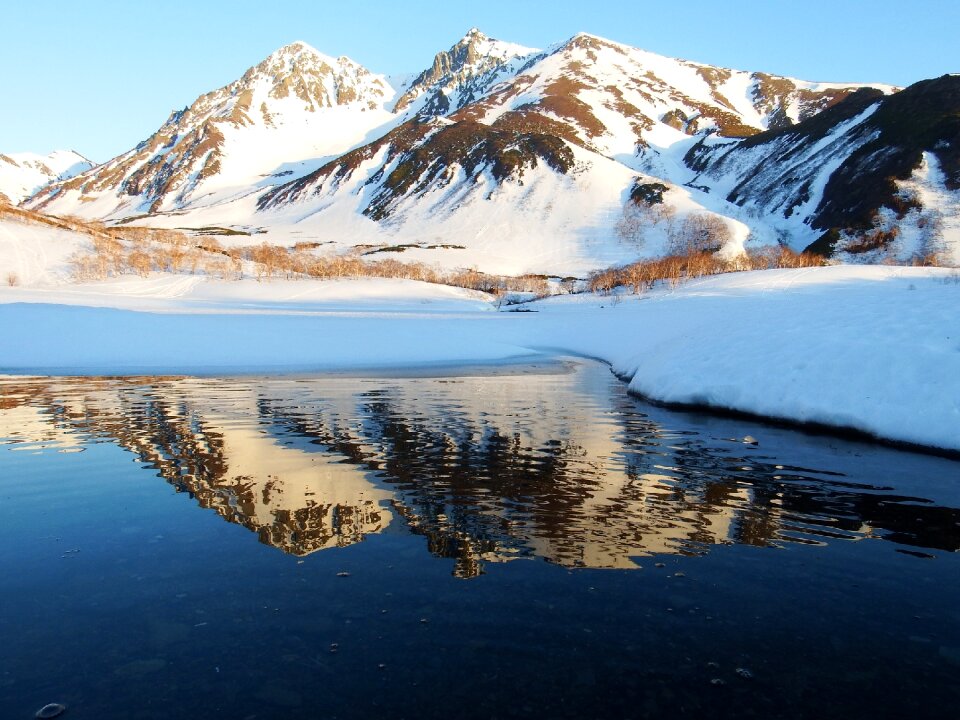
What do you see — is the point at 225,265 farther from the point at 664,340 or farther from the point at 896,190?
the point at 896,190

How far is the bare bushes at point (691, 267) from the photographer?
123m

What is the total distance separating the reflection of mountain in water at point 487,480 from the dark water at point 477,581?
3.1 inches

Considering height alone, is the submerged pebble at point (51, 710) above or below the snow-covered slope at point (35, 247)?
below

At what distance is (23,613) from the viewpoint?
6.19 meters

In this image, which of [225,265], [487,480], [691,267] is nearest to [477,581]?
[487,480]

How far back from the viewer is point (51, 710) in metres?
4.65

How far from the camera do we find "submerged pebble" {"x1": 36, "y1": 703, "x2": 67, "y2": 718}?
4.59 metres

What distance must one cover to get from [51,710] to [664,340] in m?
31.6

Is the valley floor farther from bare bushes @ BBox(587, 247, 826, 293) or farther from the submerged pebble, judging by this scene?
bare bushes @ BBox(587, 247, 826, 293)

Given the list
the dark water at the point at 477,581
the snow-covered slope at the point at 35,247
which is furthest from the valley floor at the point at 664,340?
the snow-covered slope at the point at 35,247

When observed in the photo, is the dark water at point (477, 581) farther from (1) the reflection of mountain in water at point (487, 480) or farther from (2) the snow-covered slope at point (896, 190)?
(2) the snow-covered slope at point (896, 190)

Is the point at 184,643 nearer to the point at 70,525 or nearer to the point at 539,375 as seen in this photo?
the point at 70,525

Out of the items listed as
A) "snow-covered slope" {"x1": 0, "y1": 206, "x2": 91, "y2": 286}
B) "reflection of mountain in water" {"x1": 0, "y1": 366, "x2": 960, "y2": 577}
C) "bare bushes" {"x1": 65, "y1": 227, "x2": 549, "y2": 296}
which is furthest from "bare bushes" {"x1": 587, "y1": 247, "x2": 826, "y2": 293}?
"snow-covered slope" {"x1": 0, "y1": 206, "x2": 91, "y2": 286}

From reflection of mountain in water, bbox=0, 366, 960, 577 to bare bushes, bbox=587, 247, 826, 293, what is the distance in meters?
92.7
